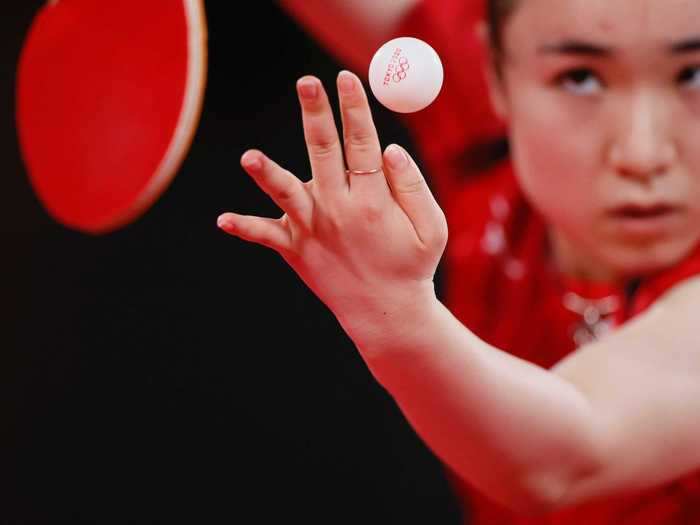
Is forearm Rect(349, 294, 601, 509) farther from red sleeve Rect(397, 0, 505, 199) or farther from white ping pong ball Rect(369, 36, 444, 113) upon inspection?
red sleeve Rect(397, 0, 505, 199)

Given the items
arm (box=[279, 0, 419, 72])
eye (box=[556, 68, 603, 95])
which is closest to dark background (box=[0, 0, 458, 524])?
arm (box=[279, 0, 419, 72])

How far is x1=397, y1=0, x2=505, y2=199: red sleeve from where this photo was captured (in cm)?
96

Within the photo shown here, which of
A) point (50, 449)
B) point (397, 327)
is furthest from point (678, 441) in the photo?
point (50, 449)

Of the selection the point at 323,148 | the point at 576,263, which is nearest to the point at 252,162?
the point at 323,148

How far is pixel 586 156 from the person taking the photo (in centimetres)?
73

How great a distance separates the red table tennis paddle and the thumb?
0.54ft

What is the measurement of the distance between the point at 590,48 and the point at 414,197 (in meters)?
0.25

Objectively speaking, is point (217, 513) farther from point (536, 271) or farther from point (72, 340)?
point (536, 271)

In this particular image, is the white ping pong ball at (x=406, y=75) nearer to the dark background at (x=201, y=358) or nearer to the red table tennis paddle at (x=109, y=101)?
the red table tennis paddle at (x=109, y=101)

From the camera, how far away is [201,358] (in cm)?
128

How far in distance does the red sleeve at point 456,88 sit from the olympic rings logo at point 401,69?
1.42 feet

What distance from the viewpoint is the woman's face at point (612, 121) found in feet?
2.18

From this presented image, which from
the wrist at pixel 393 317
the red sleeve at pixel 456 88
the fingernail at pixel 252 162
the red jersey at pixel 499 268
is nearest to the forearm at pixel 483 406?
the wrist at pixel 393 317

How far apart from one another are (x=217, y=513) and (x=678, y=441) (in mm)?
824
